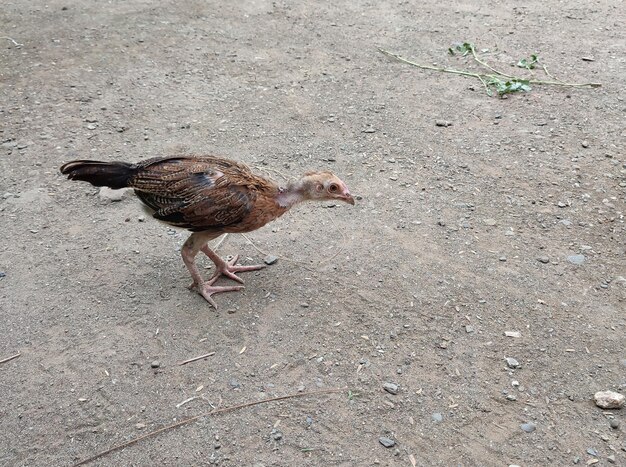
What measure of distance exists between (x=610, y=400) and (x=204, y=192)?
2803mm

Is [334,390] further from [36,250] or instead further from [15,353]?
[36,250]

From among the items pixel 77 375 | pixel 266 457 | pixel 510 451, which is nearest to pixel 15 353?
pixel 77 375

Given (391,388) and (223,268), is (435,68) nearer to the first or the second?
(223,268)

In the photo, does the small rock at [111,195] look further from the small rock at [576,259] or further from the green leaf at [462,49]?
the green leaf at [462,49]

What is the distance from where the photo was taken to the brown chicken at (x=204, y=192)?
415cm

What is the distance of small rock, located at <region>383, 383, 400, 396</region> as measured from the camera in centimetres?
378

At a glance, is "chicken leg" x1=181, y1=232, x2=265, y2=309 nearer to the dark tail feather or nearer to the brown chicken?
the brown chicken

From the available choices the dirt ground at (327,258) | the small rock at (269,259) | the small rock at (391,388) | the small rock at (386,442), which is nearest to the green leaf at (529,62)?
the dirt ground at (327,258)

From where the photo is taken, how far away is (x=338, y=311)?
4352mm

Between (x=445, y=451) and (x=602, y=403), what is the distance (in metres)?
0.99

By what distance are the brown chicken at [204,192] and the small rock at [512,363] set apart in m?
1.50

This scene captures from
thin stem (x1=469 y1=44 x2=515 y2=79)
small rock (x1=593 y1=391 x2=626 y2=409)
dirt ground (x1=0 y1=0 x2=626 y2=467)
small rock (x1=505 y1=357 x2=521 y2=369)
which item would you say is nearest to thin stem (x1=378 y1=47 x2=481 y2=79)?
dirt ground (x1=0 y1=0 x2=626 y2=467)

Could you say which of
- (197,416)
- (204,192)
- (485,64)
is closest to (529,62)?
(485,64)

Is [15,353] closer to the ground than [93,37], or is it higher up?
closer to the ground
